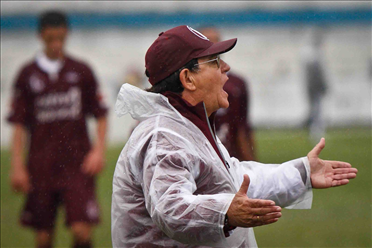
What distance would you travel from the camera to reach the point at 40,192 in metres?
4.73

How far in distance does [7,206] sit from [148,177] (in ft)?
19.8

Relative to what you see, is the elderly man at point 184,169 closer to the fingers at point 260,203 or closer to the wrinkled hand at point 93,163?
the fingers at point 260,203

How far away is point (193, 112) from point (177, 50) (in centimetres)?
24

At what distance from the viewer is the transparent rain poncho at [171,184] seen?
6.41 feet

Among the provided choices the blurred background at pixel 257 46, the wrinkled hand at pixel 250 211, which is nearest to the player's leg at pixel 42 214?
the wrinkled hand at pixel 250 211

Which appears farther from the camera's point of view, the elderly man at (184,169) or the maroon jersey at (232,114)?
the maroon jersey at (232,114)

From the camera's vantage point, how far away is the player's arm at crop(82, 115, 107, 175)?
15.4 feet

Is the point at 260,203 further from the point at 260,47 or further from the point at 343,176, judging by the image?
the point at 260,47

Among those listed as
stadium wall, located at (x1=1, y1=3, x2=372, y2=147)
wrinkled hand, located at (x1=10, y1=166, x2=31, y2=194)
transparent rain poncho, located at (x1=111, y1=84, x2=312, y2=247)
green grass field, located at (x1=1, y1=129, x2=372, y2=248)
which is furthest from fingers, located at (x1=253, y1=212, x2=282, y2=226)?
stadium wall, located at (x1=1, y1=3, x2=372, y2=147)

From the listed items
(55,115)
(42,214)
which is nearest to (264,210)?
(55,115)

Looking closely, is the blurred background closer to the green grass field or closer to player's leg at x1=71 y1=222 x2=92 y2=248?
the green grass field

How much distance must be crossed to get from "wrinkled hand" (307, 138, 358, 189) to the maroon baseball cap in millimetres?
612

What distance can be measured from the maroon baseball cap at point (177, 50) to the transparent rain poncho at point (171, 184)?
0.12m

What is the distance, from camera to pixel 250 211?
187cm
